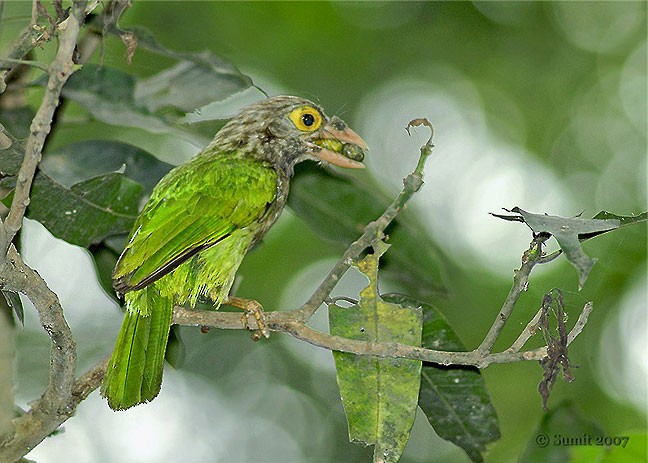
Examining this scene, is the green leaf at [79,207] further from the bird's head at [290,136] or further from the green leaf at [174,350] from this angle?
the bird's head at [290,136]

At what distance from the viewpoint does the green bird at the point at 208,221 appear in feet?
8.50

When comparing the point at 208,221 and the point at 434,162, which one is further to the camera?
the point at 434,162

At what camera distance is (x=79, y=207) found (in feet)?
9.85

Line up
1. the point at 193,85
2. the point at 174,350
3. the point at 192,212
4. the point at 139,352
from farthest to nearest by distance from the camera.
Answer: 1. the point at 193,85
2. the point at 174,350
3. the point at 192,212
4. the point at 139,352

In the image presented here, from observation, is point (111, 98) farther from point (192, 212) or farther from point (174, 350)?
point (174, 350)

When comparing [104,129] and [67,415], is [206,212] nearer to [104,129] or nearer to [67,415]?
[67,415]

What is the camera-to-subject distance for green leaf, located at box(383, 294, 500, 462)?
2.92m

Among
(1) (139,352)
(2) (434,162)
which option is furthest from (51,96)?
(2) (434,162)

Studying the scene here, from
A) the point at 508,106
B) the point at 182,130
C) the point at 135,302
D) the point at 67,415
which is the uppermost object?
the point at 508,106

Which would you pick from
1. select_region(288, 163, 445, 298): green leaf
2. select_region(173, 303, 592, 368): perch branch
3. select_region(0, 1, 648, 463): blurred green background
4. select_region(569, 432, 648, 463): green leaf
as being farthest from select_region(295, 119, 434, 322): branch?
select_region(0, 1, 648, 463): blurred green background

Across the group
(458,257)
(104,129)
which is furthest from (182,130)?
(458,257)

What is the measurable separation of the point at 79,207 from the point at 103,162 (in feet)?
0.99

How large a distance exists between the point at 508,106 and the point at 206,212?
5975 millimetres

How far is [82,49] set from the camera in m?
3.67
